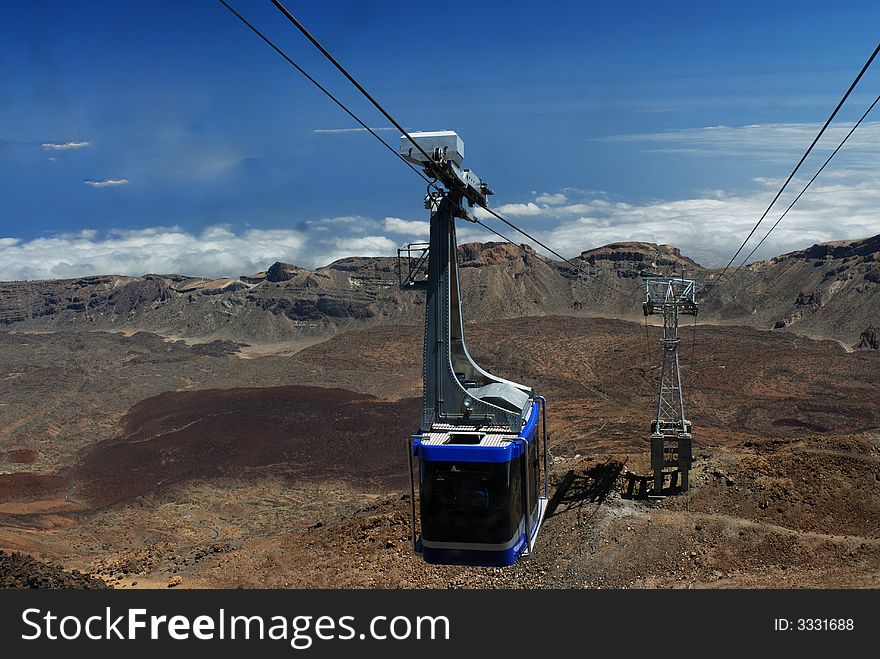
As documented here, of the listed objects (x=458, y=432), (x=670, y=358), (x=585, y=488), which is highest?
(x=670, y=358)

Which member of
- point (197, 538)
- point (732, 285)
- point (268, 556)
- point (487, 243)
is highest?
point (487, 243)

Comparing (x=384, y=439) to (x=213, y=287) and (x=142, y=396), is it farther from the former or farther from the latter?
(x=213, y=287)

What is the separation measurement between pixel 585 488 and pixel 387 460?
28.2 metres

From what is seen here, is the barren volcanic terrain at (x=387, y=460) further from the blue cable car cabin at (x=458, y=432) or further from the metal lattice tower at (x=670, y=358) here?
the blue cable car cabin at (x=458, y=432)

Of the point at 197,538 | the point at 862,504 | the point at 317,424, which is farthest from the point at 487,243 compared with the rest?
the point at 862,504

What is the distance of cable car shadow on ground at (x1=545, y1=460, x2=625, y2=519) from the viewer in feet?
91.4

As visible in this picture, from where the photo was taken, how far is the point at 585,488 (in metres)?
29.5

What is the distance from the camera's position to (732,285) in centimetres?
14650

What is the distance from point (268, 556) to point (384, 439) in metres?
33.5

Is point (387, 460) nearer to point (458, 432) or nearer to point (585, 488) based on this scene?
point (585, 488)

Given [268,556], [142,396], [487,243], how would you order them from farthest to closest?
[487,243] < [142,396] < [268,556]

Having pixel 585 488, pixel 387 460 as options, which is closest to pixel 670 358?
pixel 585 488

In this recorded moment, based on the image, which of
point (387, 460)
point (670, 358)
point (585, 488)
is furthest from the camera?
point (387, 460)

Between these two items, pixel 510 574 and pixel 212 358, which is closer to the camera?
pixel 510 574
